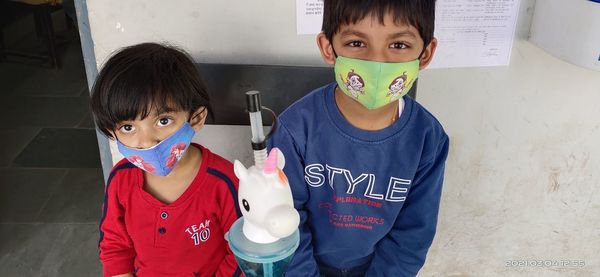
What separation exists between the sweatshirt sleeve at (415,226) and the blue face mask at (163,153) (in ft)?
1.72

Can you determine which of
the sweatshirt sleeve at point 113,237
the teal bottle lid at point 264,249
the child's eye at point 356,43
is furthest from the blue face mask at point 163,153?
the child's eye at point 356,43

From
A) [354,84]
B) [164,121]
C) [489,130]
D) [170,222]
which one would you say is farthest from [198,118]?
[489,130]

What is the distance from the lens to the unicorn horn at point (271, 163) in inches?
31.0

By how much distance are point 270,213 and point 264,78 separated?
0.62m

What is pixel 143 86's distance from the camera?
1014 mm

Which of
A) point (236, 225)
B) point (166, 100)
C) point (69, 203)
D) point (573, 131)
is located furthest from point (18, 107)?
point (573, 131)

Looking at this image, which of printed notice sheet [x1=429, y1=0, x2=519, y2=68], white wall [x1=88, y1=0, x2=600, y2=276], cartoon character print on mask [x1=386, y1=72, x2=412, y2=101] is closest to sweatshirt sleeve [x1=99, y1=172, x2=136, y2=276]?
white wall [x1=88, y1=0, x2=600, y2=276]

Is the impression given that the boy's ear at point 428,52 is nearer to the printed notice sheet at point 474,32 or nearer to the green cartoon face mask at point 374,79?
the green cartoon face mask at point 374,79

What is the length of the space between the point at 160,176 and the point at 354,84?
19.0 inches

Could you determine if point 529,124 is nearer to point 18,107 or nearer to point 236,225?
point 236,225

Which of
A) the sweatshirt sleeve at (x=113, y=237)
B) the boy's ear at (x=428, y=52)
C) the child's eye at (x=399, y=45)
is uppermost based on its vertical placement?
the child's eye at (x=399, y=45)

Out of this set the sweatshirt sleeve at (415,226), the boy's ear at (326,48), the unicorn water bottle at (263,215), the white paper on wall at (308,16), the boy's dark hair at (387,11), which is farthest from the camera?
the white paper on wall at (308,16)

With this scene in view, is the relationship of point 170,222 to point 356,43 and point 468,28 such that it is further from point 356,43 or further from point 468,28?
point 468,28

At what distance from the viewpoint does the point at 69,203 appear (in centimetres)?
248
